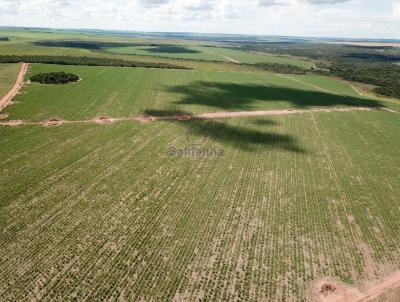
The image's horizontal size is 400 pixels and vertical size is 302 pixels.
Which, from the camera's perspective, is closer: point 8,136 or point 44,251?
point 44,251

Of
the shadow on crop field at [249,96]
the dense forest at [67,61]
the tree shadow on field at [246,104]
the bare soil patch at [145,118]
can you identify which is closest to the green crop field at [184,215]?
the tree shadow on field at [246,104]

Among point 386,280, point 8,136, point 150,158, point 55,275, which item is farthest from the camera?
point 8,136

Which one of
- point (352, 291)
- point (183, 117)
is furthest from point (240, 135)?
point (352, 291)

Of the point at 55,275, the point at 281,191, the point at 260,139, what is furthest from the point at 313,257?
the point at 260,139

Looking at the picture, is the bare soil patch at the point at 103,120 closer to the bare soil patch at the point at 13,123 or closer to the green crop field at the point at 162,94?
the green crop field at the point at 162,94

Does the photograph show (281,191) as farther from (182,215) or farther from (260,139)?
(260,139)

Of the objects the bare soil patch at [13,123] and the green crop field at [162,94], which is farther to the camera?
the green crop field at [162,94]

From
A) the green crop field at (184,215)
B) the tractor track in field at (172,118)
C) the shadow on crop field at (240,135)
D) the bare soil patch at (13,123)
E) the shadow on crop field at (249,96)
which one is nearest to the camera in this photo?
the green crop field at (184,215)
